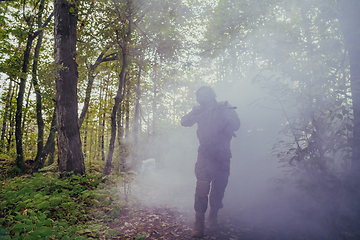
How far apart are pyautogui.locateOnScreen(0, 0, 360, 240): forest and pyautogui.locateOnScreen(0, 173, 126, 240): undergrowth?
2 cm

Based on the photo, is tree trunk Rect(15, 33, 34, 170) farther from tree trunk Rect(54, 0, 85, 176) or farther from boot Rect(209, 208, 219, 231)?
boot Rect(209, 208, 219, 231)

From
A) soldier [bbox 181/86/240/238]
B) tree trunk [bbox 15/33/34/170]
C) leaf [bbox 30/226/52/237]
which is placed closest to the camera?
leaf [bbox 30/226/52/237]

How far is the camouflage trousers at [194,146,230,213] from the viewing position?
10.9ft

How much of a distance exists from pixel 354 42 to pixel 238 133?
5.06m

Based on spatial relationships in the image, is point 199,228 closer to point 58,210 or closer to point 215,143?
point 215,143

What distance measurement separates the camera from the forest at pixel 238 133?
289 cm

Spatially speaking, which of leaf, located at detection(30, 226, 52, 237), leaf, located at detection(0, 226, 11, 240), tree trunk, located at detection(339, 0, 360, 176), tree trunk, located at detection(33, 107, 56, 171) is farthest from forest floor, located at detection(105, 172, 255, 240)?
tree trunk, located at detection(33, 107, 56, 171)

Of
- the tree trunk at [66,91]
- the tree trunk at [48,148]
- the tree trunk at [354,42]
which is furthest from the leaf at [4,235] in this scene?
the tree trunk at [48,148]

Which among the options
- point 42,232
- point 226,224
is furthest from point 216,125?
A: point 42,232

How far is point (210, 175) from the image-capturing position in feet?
11.5

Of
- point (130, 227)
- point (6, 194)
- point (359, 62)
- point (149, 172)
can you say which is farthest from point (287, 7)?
point (149, 172)

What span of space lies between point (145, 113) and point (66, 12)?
13.6 m

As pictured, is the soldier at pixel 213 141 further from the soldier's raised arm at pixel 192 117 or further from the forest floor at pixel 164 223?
the forest floor at pixel 164 223

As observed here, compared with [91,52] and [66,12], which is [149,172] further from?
[66,12]
